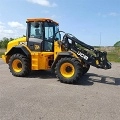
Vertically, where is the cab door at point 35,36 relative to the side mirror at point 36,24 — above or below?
below

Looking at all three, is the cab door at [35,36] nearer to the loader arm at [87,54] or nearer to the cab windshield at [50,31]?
the cab windshield at [50,31]

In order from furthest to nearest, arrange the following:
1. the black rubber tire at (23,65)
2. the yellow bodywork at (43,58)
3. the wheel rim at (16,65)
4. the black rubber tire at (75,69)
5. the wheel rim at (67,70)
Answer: the wheel rim at (16,65) → the black rubber tire at (23,65) → the yellow bodywork at (43,58) → the wheel rim at (67,70) → the black rubber tire at (75,69)

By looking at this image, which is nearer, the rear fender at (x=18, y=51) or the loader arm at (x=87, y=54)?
the loader arm at (x=87, y=54)

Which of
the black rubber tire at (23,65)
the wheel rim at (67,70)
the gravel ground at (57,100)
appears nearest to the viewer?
the gravel ground at (57,100)

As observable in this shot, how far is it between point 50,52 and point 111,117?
5318 mm

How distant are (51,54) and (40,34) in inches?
39.4

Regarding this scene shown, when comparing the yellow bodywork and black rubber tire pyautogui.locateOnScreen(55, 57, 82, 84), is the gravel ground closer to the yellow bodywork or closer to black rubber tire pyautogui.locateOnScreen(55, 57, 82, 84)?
black rubber tire pyautogui.locateOnScreen(55, 57, 82, 84)

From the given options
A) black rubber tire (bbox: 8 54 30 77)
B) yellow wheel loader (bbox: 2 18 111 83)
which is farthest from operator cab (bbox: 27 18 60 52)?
black rubber tire (bbox: 8 54 30 77)

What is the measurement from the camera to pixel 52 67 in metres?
9.77

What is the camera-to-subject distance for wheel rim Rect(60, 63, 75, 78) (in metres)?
9.31

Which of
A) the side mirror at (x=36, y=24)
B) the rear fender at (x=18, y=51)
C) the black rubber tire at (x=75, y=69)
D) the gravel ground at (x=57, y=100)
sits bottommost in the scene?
the gravel ground at (x=57, y=100)

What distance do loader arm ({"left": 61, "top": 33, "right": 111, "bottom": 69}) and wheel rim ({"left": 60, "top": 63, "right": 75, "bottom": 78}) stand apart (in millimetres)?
598

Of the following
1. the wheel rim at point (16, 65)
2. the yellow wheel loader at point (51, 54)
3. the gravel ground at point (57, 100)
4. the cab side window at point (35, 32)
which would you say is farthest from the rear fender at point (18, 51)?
the gravel ground at point (57, 100)

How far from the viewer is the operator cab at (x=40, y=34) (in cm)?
1033
